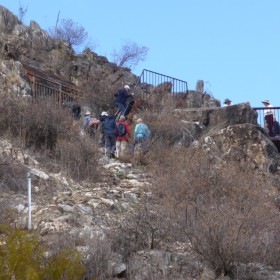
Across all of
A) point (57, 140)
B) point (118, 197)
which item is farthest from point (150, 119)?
point (118, 197)

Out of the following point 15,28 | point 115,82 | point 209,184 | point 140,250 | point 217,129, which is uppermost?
point 15,28

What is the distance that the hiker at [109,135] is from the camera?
80.6 feet

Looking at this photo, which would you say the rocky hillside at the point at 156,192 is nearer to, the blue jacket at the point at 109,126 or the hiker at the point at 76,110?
the blue jacket at the point at 109,126

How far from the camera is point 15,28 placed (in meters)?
38.6

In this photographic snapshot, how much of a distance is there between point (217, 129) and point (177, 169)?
25.2 ft

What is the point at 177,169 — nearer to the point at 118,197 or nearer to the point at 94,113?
the point at 118,197

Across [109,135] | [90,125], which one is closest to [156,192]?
[109,135]

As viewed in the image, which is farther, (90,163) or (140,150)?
(140,150)

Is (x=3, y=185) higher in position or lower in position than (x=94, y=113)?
lower

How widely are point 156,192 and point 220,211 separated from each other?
424 cm

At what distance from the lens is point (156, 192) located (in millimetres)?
19172

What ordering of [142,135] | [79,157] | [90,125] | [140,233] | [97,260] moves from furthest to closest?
[90,125] < [142,135] < [79,157] < [140,233] < [97,260]

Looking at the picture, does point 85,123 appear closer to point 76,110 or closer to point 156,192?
point 76,110

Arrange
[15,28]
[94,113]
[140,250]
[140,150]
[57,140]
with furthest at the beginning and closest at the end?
[15,28] < [94,113] < [140,150] < [57,140] < [140,250]
